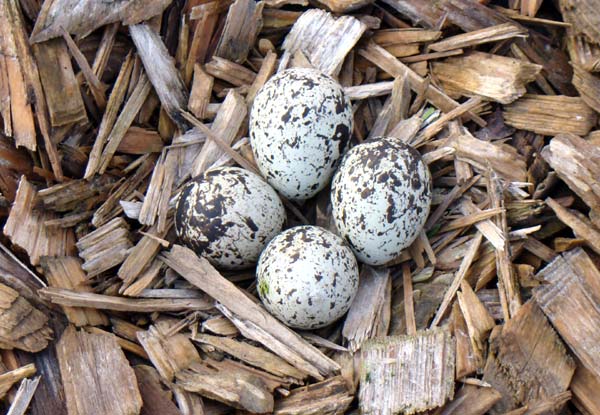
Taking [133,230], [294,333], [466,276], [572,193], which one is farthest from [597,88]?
[133,230]

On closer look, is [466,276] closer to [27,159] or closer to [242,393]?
[242,393]

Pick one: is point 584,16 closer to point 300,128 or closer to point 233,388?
point 300,128

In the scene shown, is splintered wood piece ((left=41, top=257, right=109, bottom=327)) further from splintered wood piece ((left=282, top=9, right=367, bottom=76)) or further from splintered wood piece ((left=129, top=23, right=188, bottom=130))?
splintered wood piece ((left=282, top=9, right=367, bottom=76))

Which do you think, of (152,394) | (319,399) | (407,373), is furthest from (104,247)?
(407,373)

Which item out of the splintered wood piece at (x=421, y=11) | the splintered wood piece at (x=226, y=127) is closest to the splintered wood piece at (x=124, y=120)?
the splintered wood piece at (x=226, y=127)

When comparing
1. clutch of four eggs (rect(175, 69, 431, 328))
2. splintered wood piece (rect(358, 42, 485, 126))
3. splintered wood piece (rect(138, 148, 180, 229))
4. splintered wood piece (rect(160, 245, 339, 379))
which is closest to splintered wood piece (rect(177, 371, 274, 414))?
splintered wood piece (rect(160, 245, 339, 379))

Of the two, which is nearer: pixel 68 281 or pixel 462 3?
pixel 68 281
